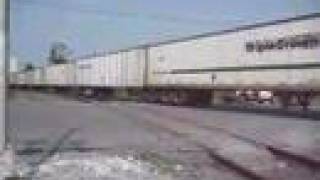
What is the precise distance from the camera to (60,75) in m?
54.4

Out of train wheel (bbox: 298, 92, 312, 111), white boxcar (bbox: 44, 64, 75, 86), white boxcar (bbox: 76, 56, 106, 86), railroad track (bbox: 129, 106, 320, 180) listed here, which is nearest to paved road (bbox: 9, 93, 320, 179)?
railroad track (bbox: 129, 106, 320, 180)

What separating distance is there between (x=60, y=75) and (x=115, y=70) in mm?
11669

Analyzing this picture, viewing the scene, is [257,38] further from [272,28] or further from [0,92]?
[0,92]

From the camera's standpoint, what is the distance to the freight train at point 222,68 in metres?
24.6

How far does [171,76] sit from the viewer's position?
1452 inches

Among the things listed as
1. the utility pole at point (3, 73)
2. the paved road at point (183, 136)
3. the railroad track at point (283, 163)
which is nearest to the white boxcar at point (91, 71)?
the paved road at point (183, 136)

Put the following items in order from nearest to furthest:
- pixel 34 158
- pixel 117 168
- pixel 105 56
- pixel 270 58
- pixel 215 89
Answer: 1. pixel 117 168
2. pixel 34 158
3. pixel 270 58
4. pixel 215 89
5. pixel 105 56

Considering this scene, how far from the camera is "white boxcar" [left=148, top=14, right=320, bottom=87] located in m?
24.2

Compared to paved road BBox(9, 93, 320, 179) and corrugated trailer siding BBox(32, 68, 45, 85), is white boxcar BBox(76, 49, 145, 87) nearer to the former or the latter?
corrugated trailer siding BBox(32, 68, 45, 85)

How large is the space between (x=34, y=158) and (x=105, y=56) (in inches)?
1428

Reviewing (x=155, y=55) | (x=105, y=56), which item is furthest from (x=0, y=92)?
(x=105, y=56)

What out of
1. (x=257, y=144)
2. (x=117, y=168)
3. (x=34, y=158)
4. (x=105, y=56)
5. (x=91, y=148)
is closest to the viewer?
(x=117, y=168)

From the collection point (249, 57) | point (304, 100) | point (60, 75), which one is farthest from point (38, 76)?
point (304, 100)

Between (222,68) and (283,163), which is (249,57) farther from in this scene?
(283,163)
